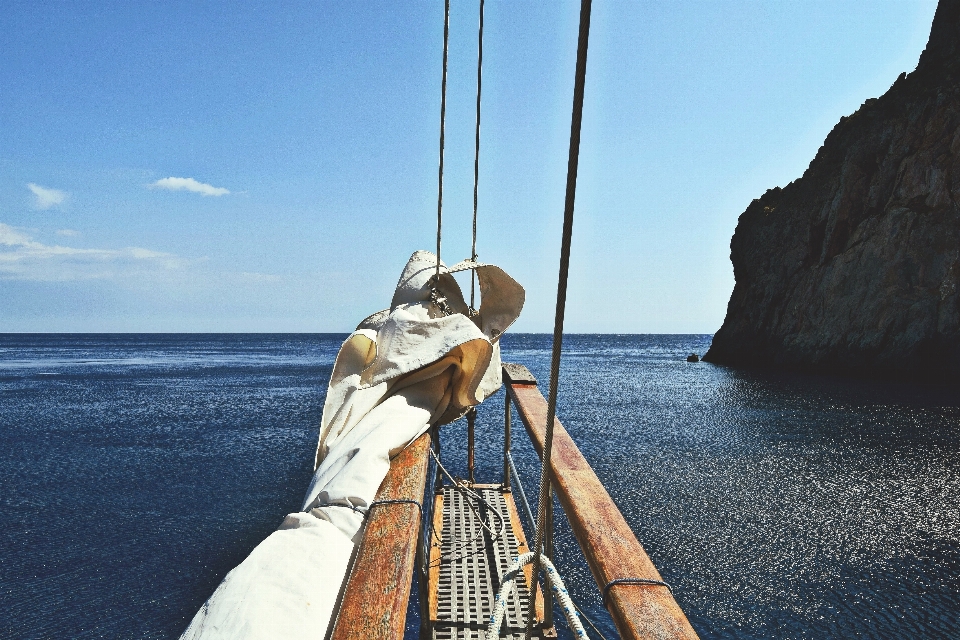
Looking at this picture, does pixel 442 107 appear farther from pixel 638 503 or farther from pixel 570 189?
pixel 638 503

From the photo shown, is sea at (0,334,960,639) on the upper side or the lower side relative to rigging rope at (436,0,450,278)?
lower

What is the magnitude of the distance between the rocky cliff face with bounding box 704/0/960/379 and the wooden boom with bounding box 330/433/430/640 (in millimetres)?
39020

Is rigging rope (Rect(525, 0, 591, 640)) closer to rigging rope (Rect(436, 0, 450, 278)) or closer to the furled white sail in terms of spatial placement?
the furled white sail

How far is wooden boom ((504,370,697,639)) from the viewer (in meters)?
1.14

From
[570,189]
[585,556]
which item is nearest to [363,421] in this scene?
[585,556]

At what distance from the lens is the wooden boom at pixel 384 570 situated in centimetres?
125

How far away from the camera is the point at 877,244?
118 ft

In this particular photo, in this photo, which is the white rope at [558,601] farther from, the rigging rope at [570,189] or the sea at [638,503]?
the sea at [638,503]

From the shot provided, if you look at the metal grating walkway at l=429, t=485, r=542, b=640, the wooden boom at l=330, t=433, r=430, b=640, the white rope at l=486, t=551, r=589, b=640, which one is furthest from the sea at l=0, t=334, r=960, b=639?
the white rope at l=486, t=551, r=589, b=640

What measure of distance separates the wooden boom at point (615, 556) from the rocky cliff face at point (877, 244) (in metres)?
38.6

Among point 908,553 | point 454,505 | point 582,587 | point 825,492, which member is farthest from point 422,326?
point 825,492

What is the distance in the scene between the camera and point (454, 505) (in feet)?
17.8

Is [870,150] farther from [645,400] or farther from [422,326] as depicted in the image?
[422,326]

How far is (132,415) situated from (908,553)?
1137 inches
